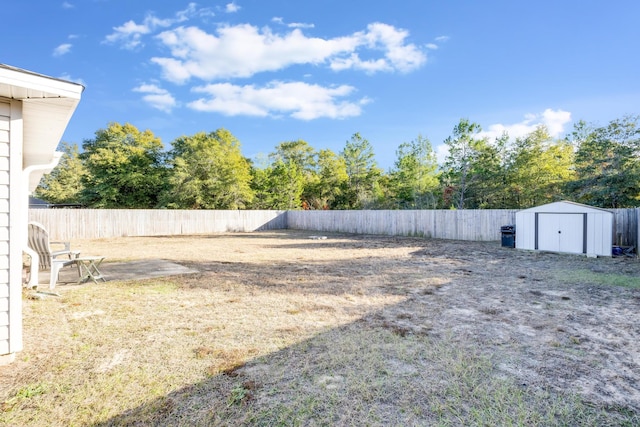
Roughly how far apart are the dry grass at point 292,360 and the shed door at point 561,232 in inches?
198

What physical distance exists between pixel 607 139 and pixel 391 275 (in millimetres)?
15847

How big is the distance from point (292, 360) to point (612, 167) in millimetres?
18539

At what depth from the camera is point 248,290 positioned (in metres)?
4.98

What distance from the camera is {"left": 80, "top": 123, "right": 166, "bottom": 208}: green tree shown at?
2323cm

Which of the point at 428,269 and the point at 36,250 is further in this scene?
the point at 428,269

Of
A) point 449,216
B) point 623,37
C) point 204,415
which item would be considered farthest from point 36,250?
point 623,37

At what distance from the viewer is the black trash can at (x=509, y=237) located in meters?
10.7

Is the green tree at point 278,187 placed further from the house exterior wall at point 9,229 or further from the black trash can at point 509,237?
the house exterior wall at point 9,229

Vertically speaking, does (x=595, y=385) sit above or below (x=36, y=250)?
below

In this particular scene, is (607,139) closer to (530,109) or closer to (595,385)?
(530,109)

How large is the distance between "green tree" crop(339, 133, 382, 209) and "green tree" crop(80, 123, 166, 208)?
15048 mm

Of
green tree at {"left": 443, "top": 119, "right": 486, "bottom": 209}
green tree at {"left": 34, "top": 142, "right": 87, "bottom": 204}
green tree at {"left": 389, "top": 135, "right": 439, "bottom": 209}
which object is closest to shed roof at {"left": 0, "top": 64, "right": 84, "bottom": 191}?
green tree at {"left": 443, "top": 119, "right": 486, "bottom": 209}

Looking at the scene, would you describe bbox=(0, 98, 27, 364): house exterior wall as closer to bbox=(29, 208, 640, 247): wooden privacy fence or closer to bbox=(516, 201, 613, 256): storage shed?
bbox=(516, 201, 613, 256): storage shed

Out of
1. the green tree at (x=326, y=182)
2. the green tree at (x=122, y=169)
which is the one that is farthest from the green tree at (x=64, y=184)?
the green tree at (x=326, y=182)
